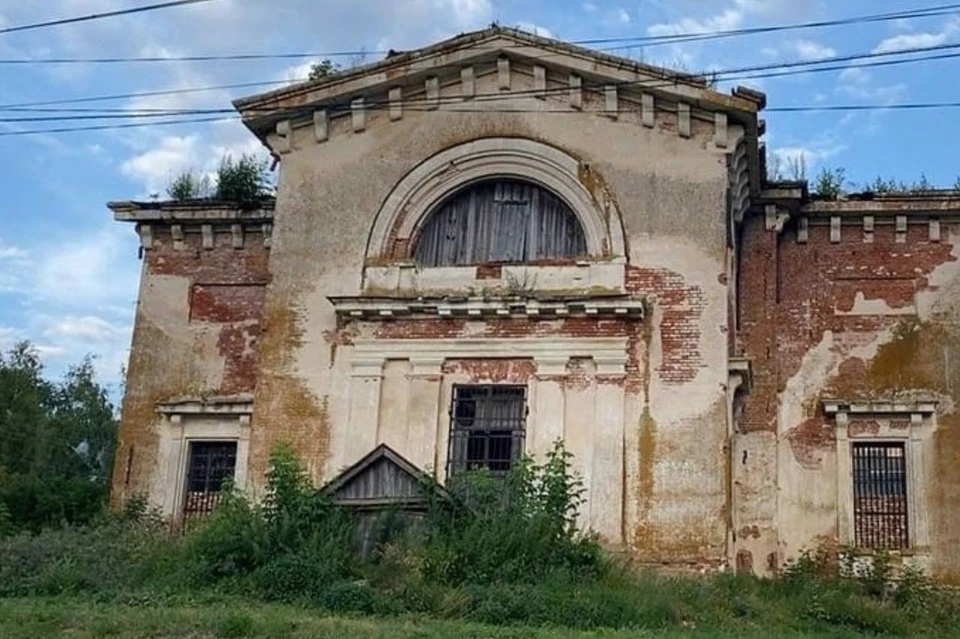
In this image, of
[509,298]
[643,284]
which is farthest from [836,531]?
[509,298]

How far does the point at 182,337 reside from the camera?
20.8m

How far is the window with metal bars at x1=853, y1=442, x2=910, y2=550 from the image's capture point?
1848cm

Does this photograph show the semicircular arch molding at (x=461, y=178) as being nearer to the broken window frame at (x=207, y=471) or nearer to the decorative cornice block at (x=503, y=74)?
the decorative cornice block at (x=503, y=74)

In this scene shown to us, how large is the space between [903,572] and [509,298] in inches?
269

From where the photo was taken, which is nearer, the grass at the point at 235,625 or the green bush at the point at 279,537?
the grass at the point at 235,625

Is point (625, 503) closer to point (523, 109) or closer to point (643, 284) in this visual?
point (643, 284)

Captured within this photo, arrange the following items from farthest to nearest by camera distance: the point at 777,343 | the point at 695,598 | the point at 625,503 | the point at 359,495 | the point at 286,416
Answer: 1. the point at 777,343
2. the point at 286,416
3. the point at 625,503
4. the point at 359,495
5. the point at 695,598

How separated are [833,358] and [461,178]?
6.44 meters

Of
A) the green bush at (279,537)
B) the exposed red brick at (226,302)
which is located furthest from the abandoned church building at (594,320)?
the green bush at (279,537)

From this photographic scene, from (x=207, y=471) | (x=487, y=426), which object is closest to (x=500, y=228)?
(x=487, y=426)

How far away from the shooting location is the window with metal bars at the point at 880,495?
Result: 18.5 meters

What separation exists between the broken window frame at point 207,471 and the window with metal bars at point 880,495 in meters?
9.79

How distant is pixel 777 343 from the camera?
19406mm

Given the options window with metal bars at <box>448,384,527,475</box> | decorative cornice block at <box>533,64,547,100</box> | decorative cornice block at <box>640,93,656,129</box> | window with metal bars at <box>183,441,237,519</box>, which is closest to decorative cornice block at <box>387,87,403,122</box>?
decorative cornice block at <box>533,64,547,100</box>
